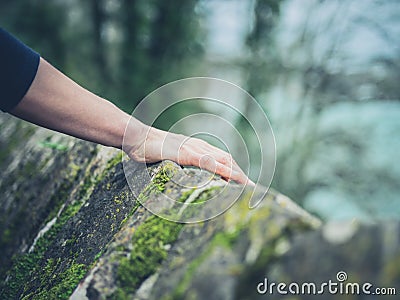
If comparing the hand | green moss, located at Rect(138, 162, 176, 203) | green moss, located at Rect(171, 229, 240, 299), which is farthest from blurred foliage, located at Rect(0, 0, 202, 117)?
green moss, located at Rect(171, 229, 240, 299)

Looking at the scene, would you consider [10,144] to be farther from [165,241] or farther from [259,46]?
[259,46]

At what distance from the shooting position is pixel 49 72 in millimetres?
1411

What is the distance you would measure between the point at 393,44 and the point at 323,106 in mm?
1887

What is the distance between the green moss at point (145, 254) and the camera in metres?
1.05

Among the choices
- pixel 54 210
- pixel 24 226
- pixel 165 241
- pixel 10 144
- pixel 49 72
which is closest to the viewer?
pixel 165 241

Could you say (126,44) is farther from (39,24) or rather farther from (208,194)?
(208,194)

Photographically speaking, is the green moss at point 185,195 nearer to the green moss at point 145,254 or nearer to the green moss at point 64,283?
the green moss at point 145,254

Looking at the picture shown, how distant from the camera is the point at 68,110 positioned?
4.65 feet

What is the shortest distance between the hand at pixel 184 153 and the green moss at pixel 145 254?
0.29m

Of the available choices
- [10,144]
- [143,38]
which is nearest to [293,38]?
[143,38]

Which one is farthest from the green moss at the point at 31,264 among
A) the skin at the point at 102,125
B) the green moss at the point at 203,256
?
the green moss at the point at 203,256

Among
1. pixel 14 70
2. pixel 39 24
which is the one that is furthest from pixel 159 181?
pixel 39 24

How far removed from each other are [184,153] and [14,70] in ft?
1.79

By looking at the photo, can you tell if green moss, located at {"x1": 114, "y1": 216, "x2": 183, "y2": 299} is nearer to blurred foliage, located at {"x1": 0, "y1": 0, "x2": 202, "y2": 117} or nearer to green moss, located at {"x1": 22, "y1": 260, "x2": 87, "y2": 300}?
green moss, located at {"x1": 22, "y1": 260, "x2": 87, "y2": 300}
